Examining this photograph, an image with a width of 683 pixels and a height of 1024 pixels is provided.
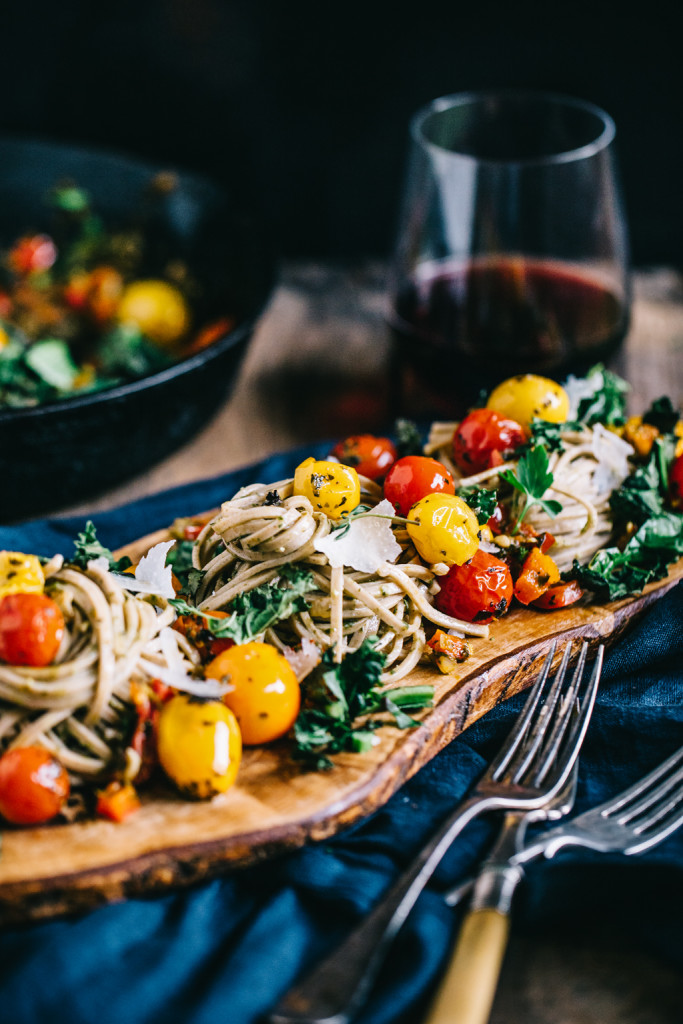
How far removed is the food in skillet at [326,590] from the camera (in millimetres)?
2148

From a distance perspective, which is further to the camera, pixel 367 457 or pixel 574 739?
pixel 367 457

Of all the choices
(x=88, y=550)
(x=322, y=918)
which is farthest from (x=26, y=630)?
(x=322, y=918)

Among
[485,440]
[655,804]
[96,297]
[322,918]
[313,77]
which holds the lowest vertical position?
[322,918]

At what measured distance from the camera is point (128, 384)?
328cm

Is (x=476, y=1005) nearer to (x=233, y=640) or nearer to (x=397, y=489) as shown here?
(x=233, y=640)

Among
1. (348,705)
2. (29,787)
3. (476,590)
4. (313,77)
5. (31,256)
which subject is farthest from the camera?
(313,77)

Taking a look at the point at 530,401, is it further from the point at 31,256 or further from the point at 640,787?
the point at 31,256

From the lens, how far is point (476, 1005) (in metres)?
1.67

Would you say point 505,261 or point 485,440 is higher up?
point 505,261

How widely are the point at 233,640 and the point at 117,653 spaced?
0.30 metres

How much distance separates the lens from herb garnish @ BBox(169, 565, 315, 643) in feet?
7.73

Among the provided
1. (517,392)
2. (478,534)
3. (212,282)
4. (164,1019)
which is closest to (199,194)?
(212,282)

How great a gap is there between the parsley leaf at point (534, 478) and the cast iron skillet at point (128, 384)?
1.37m

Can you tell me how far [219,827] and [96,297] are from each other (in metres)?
3.23
